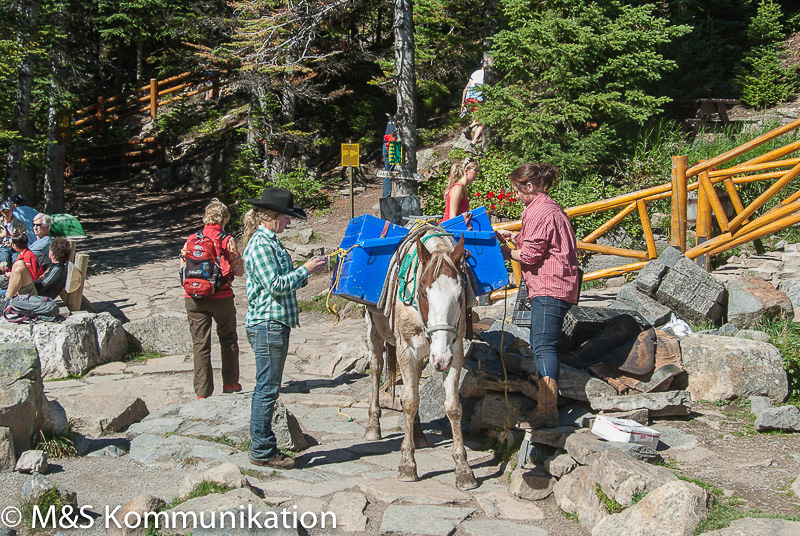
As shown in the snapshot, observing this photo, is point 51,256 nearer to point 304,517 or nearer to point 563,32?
point 304,517

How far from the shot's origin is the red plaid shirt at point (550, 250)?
192 inches

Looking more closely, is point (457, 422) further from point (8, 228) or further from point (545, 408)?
point (8, 228)

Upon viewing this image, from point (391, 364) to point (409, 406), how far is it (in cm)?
162

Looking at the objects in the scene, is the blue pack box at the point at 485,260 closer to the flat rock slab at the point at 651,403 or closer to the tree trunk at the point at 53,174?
Result: the flat rock slab at the point at 651,403

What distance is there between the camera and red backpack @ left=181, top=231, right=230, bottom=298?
21.7ft

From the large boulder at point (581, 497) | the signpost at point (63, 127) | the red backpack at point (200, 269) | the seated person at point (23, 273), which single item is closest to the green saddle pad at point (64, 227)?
the seated person at point (23, 273)

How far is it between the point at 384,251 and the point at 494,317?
265cm

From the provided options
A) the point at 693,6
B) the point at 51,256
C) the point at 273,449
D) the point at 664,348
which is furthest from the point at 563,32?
the point at 273,449

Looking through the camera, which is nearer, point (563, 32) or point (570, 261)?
point (570, 261)

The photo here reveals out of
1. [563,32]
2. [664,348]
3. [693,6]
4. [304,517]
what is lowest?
[304,517]

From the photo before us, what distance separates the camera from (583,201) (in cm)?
1139

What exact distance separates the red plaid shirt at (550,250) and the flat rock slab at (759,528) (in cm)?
184

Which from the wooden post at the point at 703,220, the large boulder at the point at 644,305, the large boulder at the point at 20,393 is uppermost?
the wooden post at the point at 703,220

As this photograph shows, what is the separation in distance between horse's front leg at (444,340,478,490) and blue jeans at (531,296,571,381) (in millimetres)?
570
